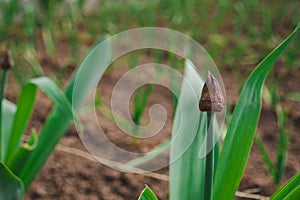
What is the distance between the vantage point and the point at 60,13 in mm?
2814

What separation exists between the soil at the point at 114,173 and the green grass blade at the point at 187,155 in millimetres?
383

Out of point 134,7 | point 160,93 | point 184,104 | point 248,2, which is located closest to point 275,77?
point 160,93

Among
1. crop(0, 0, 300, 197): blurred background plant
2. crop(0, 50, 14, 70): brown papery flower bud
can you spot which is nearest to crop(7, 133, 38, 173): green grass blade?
crop(0, 50, 14, 70): brown papery flower bud

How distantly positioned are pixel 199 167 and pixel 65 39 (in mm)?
1634

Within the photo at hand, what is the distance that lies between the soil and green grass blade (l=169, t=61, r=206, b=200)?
1.26 ft

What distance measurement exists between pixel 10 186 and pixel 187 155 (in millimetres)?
359

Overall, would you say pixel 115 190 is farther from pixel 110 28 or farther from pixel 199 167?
pixel 110 28

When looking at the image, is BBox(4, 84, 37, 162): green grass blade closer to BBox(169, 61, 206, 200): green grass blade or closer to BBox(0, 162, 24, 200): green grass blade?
BBox(0, 162, 24, 200): green grass blade

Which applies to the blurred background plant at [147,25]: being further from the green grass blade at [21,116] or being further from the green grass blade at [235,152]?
the green grass blade at [235,152]

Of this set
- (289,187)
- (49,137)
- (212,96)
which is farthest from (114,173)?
(212,96)

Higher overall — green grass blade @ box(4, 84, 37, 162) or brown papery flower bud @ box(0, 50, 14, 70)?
brown papery flower bud @ box(0, 50, 14, 70)

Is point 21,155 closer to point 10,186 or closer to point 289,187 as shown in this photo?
point 10,186

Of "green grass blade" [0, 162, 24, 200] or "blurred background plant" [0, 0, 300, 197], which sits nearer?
"green grass blade" [0, 162, 24, 200]

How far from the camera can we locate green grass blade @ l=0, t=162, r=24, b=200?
112cm
